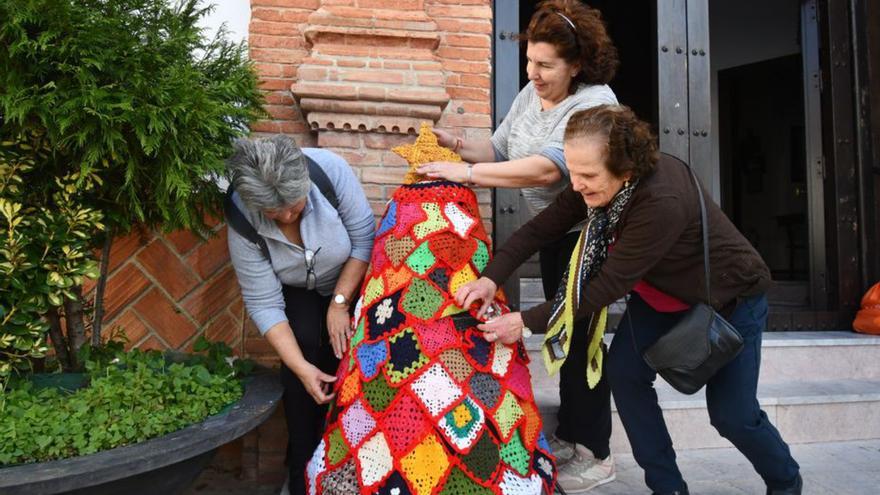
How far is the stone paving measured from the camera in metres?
2.61

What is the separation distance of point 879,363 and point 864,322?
32 centimetres

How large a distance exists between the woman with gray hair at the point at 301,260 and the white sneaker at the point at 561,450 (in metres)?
0.98

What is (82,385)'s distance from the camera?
2188 mm

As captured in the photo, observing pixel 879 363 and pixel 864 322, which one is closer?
pixel 879 363

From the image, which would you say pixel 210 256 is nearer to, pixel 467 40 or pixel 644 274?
pixel 467 40

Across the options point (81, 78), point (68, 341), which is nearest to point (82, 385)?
point (68, 341)

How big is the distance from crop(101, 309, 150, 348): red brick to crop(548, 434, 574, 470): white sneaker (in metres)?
1.86

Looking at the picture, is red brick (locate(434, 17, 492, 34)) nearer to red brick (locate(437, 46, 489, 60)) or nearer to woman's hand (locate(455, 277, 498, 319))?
red brick (locate(437, 46, 489, 60))

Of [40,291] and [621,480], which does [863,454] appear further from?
[40,291]

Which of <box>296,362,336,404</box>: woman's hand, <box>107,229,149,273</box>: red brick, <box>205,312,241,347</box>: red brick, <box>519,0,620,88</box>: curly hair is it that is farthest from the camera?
<box>205,312,241,347</box>: red brick

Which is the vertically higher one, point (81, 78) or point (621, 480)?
point (81, 78)

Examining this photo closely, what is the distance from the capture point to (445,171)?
7.40 ft

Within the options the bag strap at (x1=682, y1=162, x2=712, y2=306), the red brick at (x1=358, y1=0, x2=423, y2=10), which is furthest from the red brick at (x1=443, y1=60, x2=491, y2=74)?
the bag strap at (x1=682, y1=162, x2=712, y2=306)

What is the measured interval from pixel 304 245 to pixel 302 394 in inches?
22.0
